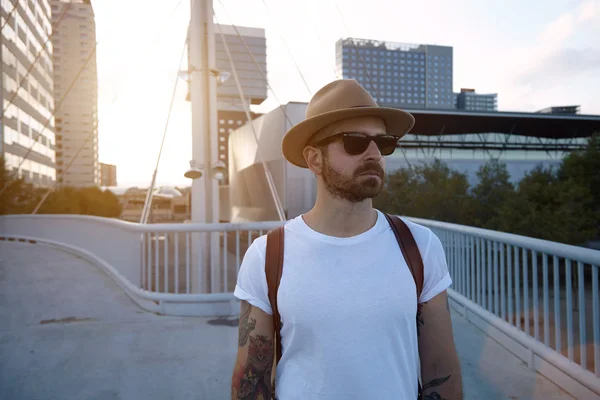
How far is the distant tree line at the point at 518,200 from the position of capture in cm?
2672

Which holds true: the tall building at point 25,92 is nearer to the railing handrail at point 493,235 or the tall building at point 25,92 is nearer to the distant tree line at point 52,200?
the distant tree line at point 52,200

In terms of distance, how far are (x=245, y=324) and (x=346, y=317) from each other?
399 mm

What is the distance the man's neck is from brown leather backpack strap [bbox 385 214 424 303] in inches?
4.4

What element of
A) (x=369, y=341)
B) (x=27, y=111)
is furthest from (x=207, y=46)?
(x=27, y=111)

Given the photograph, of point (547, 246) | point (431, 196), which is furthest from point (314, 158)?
point (431, 196)

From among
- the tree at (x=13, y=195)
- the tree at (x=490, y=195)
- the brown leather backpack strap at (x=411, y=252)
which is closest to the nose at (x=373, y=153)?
the brown leather backpack strap at (x=411, y=252)

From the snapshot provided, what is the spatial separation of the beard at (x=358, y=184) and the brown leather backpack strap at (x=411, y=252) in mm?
176

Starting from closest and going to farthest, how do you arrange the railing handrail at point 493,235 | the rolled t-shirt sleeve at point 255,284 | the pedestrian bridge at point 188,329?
the rolled t-shirt sleeve at point 255,284
the railing handrail at point 493,235
the pedestrian bridge at point 188,329

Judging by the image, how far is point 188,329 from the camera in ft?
18.6

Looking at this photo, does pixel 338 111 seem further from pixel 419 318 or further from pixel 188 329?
pixel 188 329

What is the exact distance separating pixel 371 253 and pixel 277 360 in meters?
0.55

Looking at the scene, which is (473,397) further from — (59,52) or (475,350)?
(59,52)

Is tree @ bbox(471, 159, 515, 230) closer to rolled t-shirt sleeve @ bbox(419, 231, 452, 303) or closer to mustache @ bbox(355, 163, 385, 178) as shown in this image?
rolled t-shirt sleeve @ bbox(419, 231, 452, 303)

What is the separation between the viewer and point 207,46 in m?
9.55
